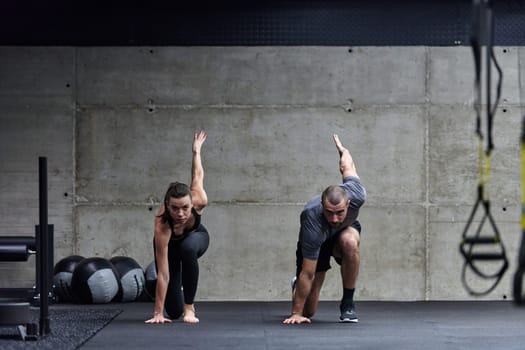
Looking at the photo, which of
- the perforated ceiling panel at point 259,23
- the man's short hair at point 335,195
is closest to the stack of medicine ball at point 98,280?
the perforated ceiling panel at point 259,23

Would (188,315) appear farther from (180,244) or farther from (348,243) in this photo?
(348,243)

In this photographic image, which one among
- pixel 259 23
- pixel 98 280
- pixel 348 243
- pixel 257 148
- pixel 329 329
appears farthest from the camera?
pixel 259 23

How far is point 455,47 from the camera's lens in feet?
26.1

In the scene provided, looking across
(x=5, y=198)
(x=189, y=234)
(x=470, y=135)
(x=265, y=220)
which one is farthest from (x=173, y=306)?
(x=470, y=135)

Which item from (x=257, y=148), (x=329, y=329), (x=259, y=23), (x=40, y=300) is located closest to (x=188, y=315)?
(x=329, y=329)

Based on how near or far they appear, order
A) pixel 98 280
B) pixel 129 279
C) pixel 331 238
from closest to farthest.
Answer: pixel 331 238
pixel 98 280
pixel 129 279

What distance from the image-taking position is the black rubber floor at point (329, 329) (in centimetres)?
493

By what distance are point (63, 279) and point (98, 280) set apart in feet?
1.17

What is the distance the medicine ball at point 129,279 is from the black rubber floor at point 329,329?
0.09m

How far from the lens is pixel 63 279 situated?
7.28m

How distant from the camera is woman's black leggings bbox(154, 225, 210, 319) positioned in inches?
233

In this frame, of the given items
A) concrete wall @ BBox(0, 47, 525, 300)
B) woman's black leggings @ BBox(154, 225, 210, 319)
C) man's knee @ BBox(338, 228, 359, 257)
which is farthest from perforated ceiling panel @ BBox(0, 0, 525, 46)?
man's knee @ BBox(338, 228, 359, 257)

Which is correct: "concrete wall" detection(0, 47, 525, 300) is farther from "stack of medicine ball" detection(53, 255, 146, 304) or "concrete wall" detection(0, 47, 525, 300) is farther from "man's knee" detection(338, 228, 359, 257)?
"man's knee" detection(338, 228, 359, 257)

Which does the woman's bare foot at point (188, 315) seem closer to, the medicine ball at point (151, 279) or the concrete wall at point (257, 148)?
the medicine ball at point (151, 279)
